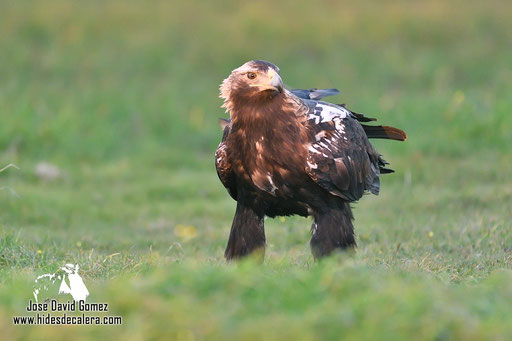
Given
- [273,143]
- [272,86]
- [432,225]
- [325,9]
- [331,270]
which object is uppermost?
[325,9]

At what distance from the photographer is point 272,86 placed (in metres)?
6.17

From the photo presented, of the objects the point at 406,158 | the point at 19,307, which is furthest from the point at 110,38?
the point at 19,307

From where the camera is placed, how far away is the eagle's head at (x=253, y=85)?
6219 mm

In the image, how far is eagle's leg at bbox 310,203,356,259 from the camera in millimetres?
6441

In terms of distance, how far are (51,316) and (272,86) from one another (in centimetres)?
240

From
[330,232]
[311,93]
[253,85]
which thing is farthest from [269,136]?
[311,93]

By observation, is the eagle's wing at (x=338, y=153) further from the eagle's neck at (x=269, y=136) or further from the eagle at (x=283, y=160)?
the eagle's neck at (x=269, y=136)

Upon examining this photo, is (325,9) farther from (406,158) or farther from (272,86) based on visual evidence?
(272,86)

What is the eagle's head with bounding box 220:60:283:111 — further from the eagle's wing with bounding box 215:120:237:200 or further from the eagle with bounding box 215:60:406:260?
the eagle's wing with bounding box 215:120:237:200

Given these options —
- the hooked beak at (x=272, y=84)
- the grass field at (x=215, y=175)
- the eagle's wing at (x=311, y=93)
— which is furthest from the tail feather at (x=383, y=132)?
the hooked beak at (x=272, y=84)

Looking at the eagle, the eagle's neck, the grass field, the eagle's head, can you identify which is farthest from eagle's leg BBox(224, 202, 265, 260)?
the eagle's head

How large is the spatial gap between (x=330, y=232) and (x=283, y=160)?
0.65m

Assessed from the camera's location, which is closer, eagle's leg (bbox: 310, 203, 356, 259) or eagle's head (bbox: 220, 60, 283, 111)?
eagle's head (bbox: 220, 60, 283, 111)

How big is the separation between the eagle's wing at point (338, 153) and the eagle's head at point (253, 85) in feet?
1.43
